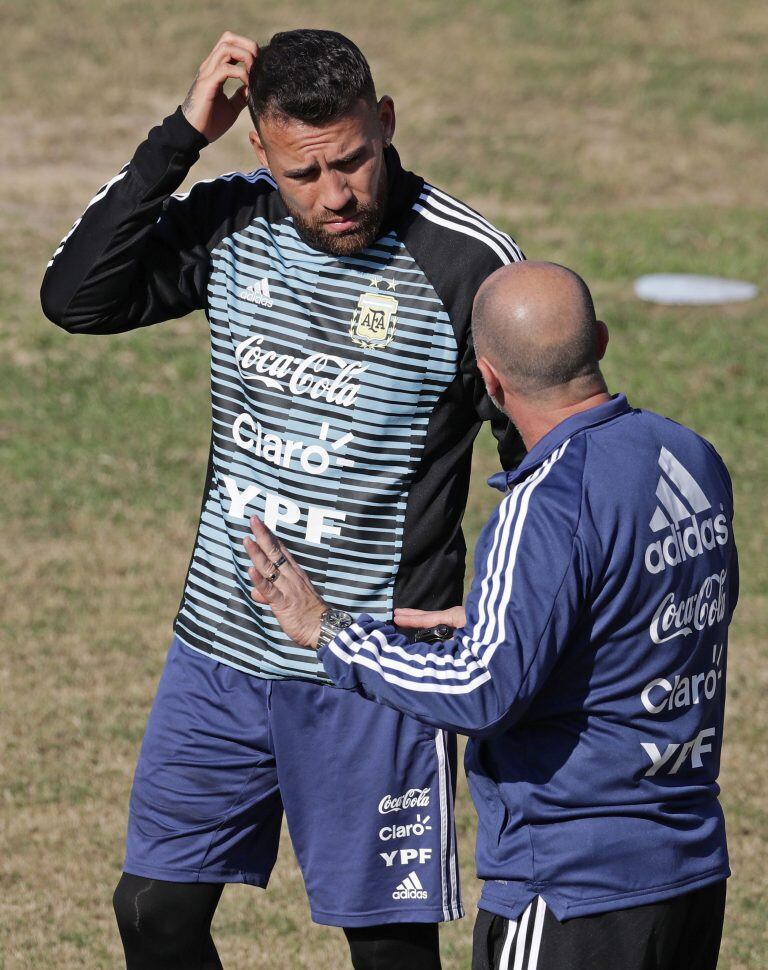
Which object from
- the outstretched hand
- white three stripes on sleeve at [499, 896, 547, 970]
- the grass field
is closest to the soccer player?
the outstretched hand

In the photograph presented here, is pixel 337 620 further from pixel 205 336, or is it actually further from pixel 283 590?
pixel 205 336

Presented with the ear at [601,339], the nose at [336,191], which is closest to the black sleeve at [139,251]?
the nose at [336,191]

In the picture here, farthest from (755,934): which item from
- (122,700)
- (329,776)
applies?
(122,700)

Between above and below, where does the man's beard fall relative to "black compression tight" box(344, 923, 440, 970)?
above

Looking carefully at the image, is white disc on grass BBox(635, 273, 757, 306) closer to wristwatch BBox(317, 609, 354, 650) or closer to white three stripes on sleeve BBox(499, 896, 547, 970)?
wristwatch BBox(317, 609, 354, 650)

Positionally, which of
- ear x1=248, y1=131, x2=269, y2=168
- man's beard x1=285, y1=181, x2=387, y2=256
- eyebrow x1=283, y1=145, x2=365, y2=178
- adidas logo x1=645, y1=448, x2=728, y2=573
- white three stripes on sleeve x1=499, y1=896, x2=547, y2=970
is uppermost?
ear x1=248, y1=131, x2=269, y2=168

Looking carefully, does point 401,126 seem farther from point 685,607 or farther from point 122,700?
point 685,607

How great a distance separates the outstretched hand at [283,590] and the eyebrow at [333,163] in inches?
39.8

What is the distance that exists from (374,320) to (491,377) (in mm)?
804

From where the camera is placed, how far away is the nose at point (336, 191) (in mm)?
3693

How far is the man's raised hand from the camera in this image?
12.5 ft

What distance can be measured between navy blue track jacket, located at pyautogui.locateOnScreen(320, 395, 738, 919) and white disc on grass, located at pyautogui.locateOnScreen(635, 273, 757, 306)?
9.08 meters

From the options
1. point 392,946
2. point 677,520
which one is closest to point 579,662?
point 677,520

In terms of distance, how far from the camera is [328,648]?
3.04 m
